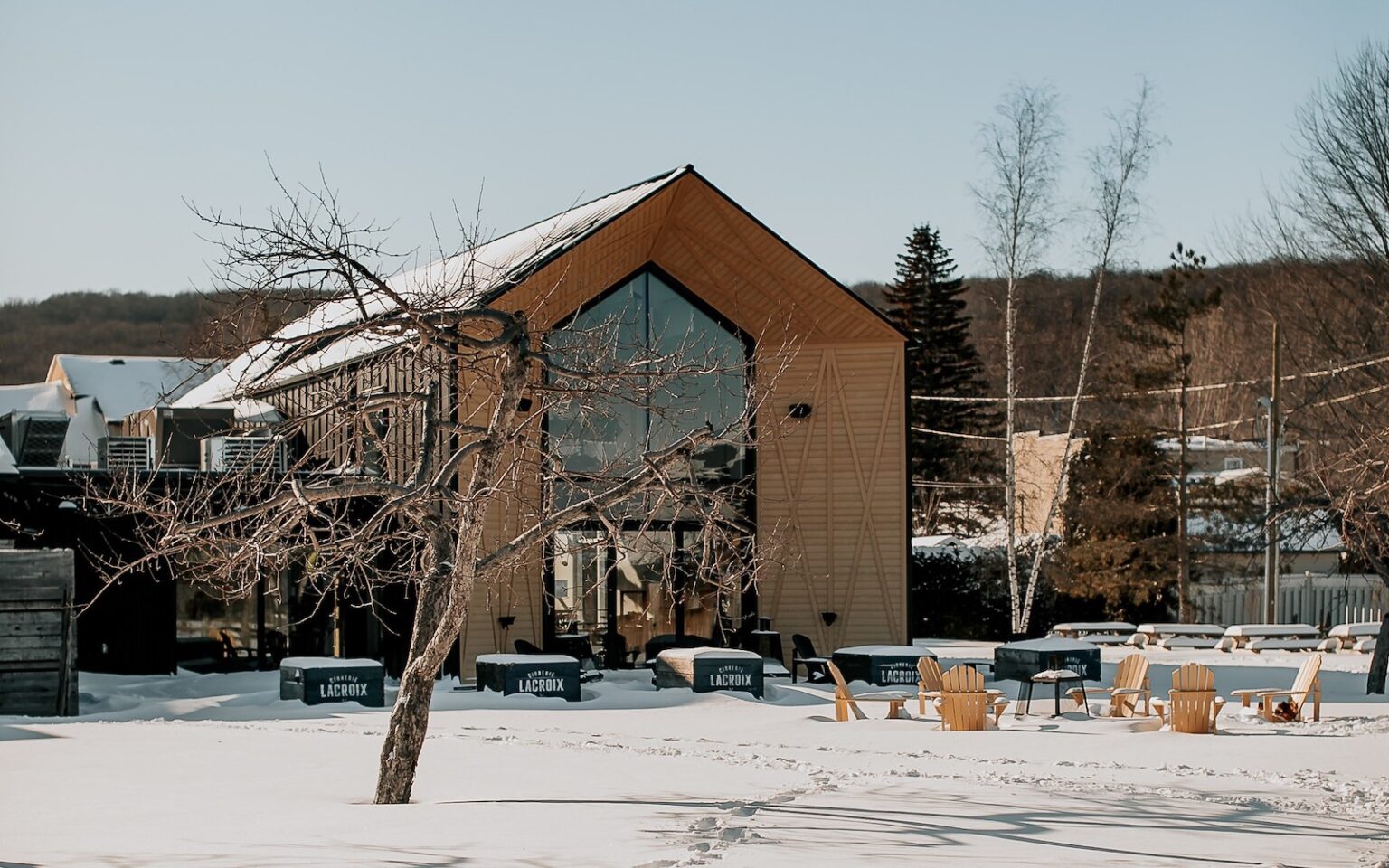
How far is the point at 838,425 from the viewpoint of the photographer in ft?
78.3

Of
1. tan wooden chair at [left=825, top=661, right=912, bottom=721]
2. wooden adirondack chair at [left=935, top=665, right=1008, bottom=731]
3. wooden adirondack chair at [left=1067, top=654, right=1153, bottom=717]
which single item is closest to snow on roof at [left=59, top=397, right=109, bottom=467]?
tan wooden chair at [left=825, top=661, right=912, bottom=721]

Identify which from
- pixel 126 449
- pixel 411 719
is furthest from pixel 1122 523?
pixel 411 719

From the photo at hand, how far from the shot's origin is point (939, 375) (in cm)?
4456

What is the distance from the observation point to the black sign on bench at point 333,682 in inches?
690

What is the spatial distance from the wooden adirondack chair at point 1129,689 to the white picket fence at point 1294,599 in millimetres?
18208

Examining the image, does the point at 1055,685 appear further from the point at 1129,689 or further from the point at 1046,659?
the point at 1046,659

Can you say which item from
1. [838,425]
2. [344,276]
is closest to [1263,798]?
[344,276]

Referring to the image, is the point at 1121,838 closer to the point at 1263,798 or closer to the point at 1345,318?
the point at 1263,798

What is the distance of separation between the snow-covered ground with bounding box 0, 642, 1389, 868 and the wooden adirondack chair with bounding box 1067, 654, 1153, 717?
77 centimetres

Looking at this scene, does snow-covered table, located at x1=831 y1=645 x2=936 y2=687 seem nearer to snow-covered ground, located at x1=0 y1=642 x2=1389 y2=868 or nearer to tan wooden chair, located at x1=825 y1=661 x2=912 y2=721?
snow-covered ground, located at x1=0 y1=642 x2=1389 y2=868

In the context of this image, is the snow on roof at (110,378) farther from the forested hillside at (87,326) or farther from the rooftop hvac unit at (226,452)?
the rooftop hvac unit at (226,452)

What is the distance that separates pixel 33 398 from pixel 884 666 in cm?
3298

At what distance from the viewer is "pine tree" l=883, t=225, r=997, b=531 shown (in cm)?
4400

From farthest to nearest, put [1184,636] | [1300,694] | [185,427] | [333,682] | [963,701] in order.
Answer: [1184,636]
[185,427]
[333,682]
[1300,694]
[963,701]
